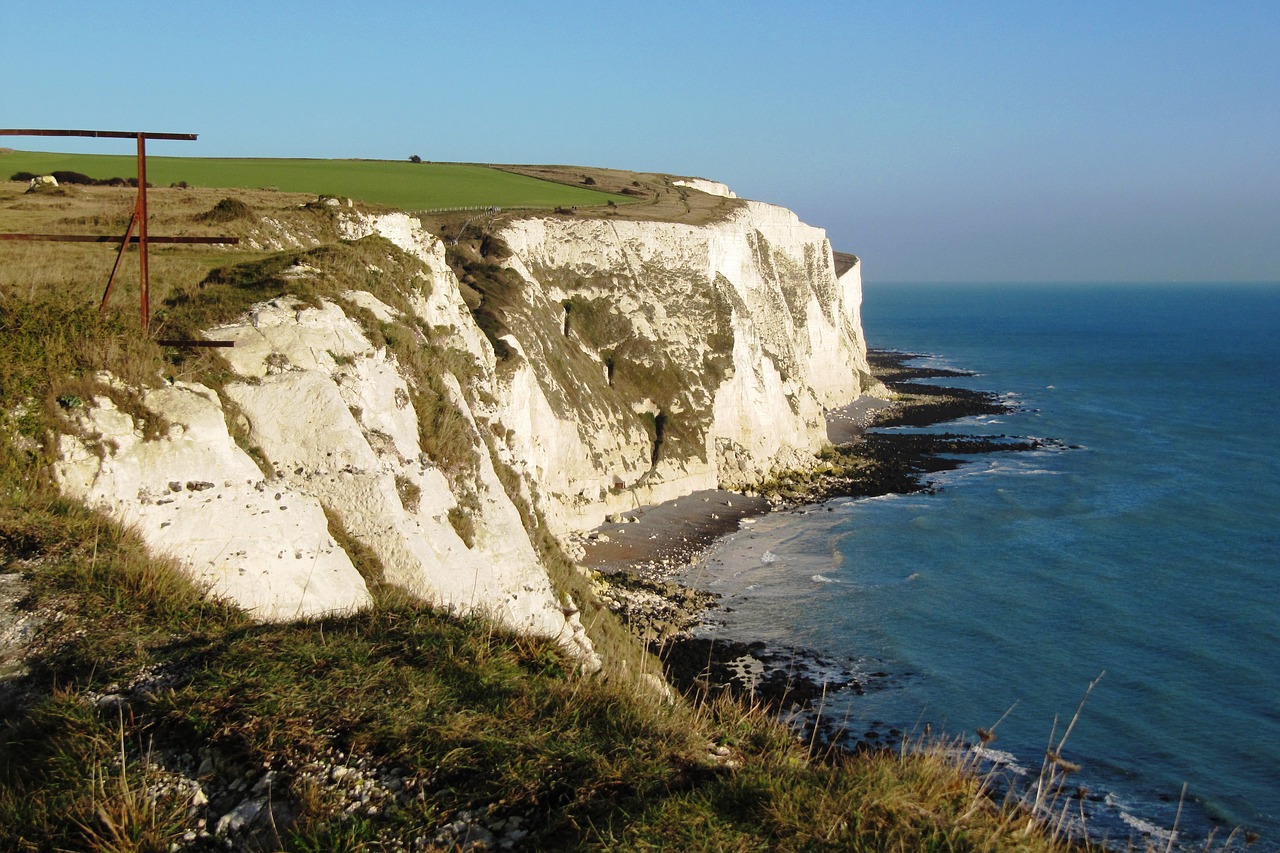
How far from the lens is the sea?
21266 millimetres

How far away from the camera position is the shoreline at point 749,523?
24.0 metres

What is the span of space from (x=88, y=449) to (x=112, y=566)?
263cm

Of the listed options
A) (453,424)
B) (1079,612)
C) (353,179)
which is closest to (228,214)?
(453,424)

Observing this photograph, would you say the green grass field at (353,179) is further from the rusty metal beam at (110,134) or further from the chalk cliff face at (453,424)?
the rusty metal beam at (110,134)

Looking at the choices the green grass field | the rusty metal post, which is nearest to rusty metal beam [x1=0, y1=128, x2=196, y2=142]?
the rusty metal post

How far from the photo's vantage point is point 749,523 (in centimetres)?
4128

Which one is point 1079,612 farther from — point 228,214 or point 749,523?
point 228,214

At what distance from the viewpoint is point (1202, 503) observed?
44.7m

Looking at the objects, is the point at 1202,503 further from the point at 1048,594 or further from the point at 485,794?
the point at 485,794

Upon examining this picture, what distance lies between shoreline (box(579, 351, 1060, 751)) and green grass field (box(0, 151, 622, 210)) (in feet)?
67.5

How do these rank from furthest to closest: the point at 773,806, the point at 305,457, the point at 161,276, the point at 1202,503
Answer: the point at 1202,503
the point at 161,276
the point at 305,457
the point at 773,806

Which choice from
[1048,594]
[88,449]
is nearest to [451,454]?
[88,449]

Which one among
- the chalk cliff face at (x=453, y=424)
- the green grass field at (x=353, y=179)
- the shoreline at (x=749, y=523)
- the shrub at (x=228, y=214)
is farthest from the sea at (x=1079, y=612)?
the green grass field at (x=353, y=179)

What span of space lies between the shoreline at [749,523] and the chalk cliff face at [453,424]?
1939 millimetres
